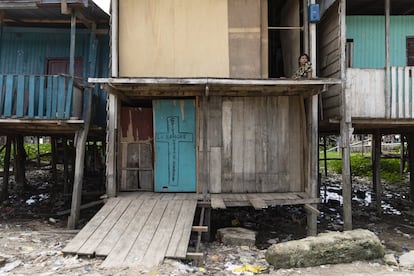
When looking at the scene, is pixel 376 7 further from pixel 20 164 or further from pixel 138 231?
pixel 20 164

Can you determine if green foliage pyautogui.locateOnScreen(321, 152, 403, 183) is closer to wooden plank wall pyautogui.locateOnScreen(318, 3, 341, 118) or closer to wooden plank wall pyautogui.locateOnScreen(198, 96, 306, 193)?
wooden plank wall pyautogui.locateOnScreen(318, 3, 341, 118)

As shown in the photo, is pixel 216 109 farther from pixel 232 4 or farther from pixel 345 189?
pixel 345 189

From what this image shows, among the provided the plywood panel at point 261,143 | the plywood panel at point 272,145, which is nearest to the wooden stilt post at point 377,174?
the plywood panel at point 272,145

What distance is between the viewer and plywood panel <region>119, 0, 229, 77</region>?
7.91 metres

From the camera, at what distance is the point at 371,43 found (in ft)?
29.2

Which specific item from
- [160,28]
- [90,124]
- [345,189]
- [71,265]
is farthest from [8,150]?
[345,189]

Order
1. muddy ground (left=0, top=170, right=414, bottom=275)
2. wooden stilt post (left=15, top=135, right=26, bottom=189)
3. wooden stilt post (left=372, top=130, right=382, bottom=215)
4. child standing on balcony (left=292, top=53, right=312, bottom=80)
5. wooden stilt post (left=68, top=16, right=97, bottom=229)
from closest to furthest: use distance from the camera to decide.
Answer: muddy ground (left=0, top=170, right=414, bottom=275)
child standing on balcony (left=292, top=53, right=312, bottom=80)
wooden stilt post (left=68, top=16, right=97, bottom=229)
wooden stilt post (left=372, top=130, right=382, bottom=215)
wooden stilt post (left=15, top=135, right=26, bottom=189)

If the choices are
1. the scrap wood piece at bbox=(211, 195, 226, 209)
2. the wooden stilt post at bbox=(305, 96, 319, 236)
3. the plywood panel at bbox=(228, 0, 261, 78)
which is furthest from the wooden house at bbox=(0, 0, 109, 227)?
the wooden stilt post at bbox=(305, 96, 319, 236)

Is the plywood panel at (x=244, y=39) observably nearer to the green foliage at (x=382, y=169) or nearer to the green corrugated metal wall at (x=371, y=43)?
the green corrugated metal wall at (x=371, y=43)

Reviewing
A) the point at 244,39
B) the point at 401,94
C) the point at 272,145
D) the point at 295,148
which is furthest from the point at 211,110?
the point at 401,94

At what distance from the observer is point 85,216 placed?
10070 millimetres

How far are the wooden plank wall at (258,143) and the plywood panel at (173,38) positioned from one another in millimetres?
1050

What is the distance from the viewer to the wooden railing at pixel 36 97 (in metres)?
7.78

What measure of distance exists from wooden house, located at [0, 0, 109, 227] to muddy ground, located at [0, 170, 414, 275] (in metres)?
1.33
